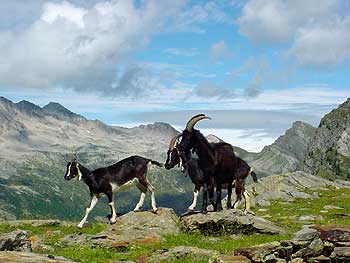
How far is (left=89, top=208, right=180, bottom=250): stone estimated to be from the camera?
25562mm

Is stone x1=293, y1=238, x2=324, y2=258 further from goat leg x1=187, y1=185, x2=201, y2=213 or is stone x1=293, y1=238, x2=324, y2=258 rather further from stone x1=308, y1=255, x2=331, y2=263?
goat leg x1=187, y1=185, x2=201, y2=213

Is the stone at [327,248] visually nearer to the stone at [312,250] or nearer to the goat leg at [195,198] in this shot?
the stone at [312,250]

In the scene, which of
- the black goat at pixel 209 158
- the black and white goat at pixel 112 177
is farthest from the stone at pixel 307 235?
the black and white goat at pixel 112 177

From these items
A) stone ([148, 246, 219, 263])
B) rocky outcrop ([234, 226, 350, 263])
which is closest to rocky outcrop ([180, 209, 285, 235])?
stone ([148, 246, 219, 263])

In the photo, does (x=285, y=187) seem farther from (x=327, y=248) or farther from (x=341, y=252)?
(x=341, y=252)

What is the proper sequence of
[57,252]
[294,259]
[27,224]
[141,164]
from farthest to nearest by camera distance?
[27,224] → [141,164] → [57,252] → [294,259]

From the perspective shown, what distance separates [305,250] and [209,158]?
31.2 ft

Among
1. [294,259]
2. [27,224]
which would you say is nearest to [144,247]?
[294,259]

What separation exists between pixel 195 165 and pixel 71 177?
8786 mm


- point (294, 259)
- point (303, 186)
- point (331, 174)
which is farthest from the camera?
point (331, 174)

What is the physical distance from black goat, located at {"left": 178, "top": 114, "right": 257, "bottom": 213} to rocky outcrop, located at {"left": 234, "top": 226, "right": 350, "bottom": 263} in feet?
27.7

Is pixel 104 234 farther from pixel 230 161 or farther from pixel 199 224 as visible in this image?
pixel 230 161

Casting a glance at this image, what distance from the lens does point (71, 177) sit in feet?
111

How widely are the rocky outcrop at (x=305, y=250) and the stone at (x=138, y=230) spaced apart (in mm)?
7108
